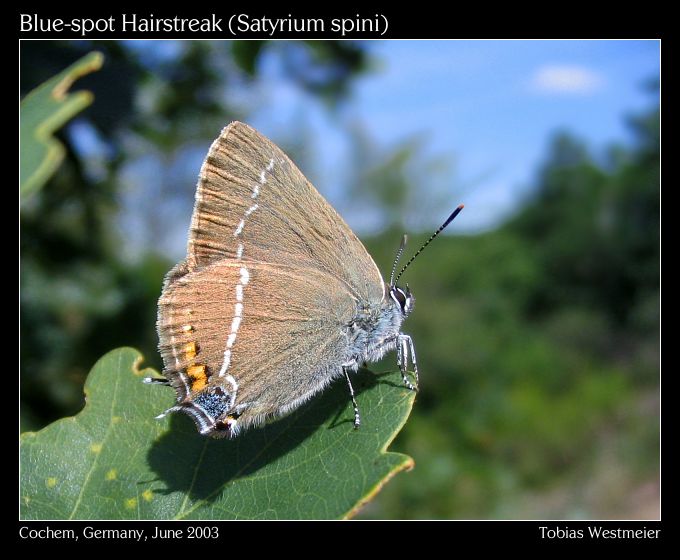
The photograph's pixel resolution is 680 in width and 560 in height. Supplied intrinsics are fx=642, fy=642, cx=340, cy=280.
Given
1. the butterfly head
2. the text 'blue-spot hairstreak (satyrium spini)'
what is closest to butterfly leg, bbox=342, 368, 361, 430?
the text 'blue-spot hairstreak (satyrium spini)'

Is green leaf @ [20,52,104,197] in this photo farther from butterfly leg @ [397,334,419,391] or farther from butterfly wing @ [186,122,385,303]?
butterfly leg @ [397,334,419,391]

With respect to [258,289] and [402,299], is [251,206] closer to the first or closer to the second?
[258,289]

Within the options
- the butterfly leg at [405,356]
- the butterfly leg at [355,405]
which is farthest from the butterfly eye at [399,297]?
the butterfly leg at [355,405]

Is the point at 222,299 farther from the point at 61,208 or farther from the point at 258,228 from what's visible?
the point at 61,208

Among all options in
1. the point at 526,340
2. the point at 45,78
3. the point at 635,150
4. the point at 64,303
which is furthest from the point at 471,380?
the point at 635,150

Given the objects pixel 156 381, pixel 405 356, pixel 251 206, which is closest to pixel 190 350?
pixel 156 381

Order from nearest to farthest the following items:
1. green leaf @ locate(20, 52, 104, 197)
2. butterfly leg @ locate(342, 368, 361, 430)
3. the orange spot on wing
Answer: green leaf @ locate(20, 52, 104, 197), butterfly leg @ locate(342, 368, 361, 430), the orange spot on wing

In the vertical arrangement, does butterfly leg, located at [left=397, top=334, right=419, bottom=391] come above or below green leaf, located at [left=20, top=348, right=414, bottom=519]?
above
